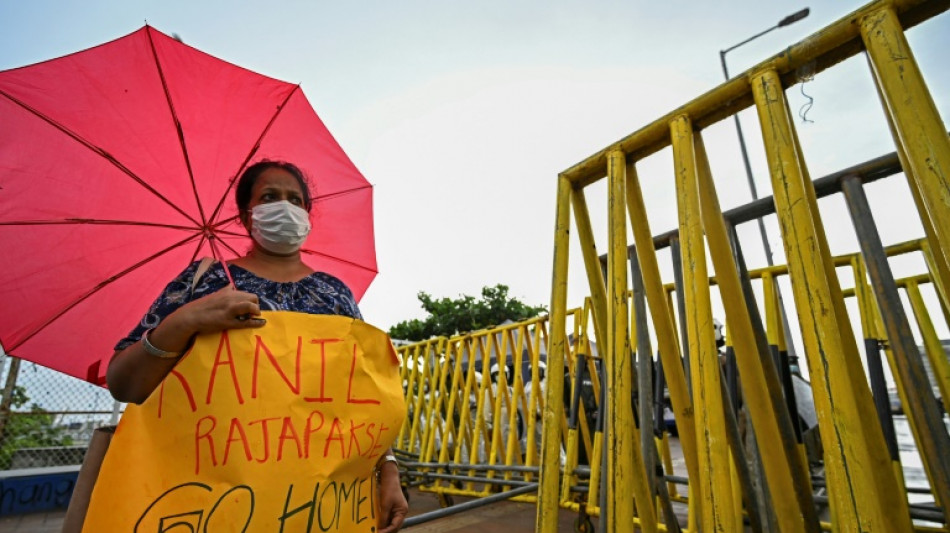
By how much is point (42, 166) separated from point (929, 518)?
4655 millimetres

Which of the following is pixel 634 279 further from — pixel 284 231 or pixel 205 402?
pixel 205 402

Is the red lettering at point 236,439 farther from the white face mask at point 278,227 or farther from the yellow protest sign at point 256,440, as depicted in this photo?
the white face mask at point 278,227

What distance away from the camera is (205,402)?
1.06 meters

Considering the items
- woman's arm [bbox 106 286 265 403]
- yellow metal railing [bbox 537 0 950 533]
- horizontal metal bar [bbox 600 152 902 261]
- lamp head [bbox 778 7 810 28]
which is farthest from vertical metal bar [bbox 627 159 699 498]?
lamp head [bbox 778 7 810 28]

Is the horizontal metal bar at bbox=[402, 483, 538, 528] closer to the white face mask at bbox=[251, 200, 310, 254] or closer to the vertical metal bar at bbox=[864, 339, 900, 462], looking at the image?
the white face mask at bbox=[251, 200, 310, 254]

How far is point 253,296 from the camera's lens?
1.13 m

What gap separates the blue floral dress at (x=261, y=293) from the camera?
124 centimetres

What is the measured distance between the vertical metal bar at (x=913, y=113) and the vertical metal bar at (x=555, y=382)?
0.88 metres

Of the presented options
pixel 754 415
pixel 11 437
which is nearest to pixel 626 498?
pixel 754 415

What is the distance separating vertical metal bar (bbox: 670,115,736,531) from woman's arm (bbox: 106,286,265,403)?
1.10 metres

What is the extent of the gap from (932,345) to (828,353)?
3.23 m

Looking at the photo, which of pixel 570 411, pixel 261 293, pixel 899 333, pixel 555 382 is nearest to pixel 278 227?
pixel 261 293

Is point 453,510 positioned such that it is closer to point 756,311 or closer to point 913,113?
point 756,311

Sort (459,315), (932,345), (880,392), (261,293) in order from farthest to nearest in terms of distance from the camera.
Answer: (459,315) < (932,345) < (880,392) < (261,293)
